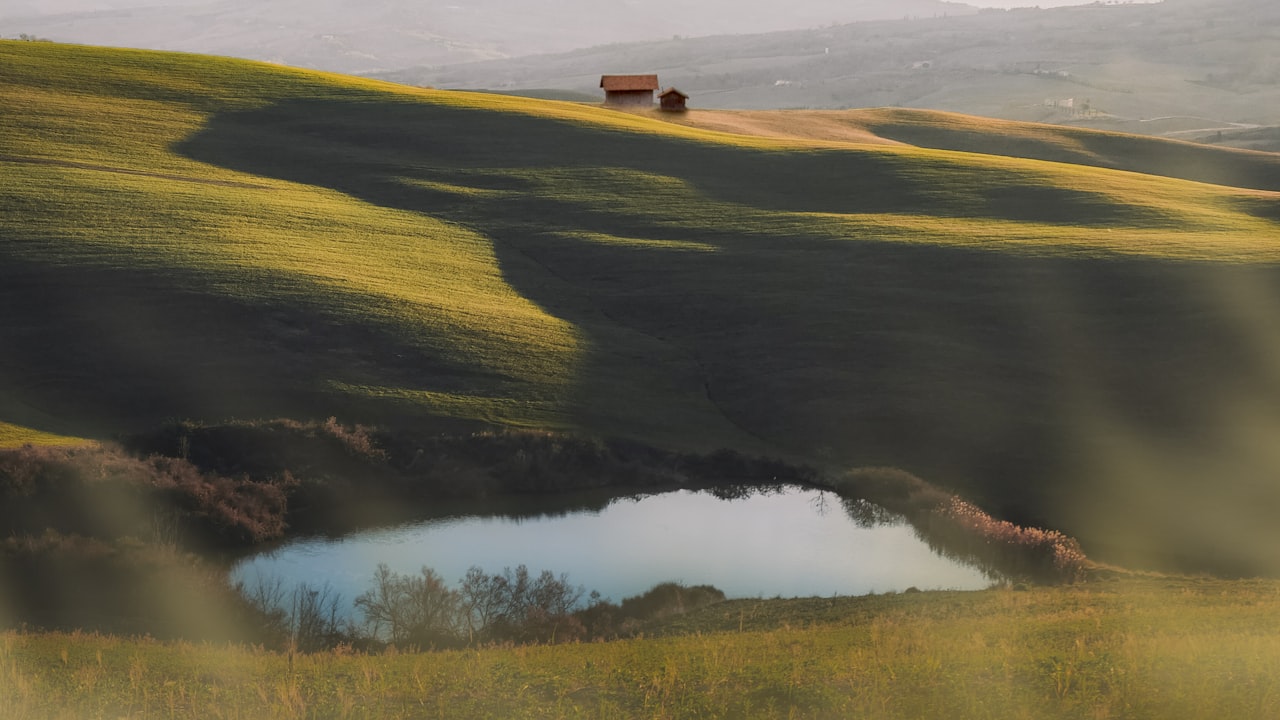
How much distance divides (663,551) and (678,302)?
70.6 ft

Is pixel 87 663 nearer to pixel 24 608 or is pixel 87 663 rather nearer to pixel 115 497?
pixel 24 608

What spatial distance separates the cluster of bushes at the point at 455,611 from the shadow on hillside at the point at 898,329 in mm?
11657

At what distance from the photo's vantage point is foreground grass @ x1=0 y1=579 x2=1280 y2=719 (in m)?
14.7

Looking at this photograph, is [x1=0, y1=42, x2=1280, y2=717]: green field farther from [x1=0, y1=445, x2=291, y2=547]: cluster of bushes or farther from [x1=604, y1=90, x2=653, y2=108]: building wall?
[x1=604, y1=90, x2=653, y2=108]: building wall

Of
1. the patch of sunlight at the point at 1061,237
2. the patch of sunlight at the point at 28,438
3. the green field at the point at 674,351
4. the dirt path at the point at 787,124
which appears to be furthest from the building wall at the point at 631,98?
the patch of sunlight at the point at 28,438

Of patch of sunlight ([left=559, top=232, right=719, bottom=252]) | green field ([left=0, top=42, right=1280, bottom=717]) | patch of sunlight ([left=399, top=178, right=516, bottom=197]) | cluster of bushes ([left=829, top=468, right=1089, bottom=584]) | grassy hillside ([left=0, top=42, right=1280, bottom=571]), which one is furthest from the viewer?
patch of sunlight ([left=399, top=178, right=516, bottom=197])

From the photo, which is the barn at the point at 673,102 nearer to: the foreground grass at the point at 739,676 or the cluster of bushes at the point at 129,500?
the cluster of bushes at the point at 129,500

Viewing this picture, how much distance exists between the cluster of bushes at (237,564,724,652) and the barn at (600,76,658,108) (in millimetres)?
88847

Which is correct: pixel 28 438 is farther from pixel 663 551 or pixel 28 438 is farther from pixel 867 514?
pixel 867 514

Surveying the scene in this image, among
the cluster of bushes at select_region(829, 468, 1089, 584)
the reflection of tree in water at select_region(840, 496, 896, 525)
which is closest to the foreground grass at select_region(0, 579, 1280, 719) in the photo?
the cluster of bushes at select_region(829, 468, 1089, 584)

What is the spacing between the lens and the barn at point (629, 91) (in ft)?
366

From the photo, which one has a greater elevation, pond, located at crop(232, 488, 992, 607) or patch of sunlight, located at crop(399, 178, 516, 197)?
patch of sunlight, located at crop(399, 178, 516, 197)

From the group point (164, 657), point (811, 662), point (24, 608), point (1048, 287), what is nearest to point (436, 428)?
point (24, 608)

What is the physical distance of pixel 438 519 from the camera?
113 feet
